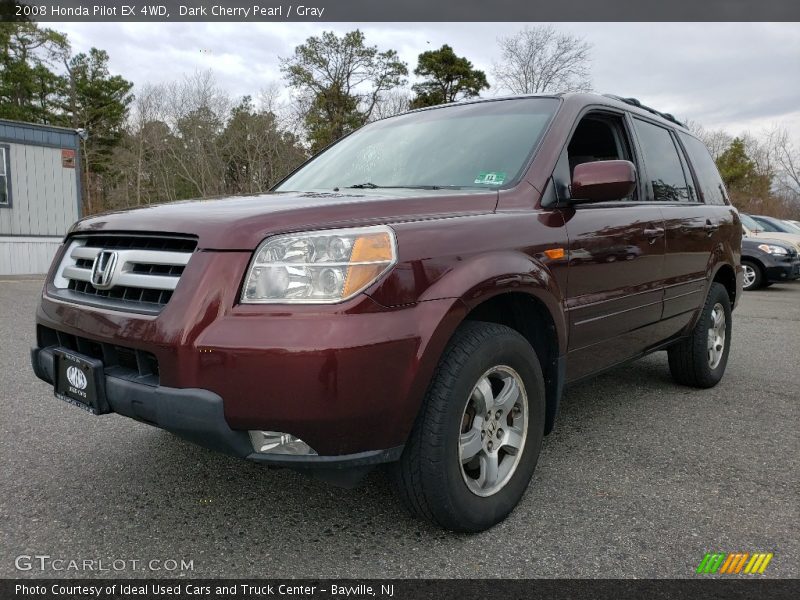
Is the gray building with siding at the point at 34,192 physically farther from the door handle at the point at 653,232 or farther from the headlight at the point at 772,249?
the headlight at the point at 772,249

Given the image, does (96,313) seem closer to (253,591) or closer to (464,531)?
(253,591)

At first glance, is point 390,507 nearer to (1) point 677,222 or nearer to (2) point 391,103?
(1) point 677,222

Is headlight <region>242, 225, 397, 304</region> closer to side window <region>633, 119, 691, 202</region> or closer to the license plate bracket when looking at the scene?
the license plate bracket

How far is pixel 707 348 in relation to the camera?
14.5 ft

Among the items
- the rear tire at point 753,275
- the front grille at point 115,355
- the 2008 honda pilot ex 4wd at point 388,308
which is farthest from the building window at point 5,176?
the rear tire at point 753,275

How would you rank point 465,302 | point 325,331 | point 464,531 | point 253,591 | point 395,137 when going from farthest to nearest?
point 395,137
point 464,531
point 465,302
point 253,591
point 325,331

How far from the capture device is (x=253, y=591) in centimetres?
199

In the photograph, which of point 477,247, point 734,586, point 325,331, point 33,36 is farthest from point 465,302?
point 33,36

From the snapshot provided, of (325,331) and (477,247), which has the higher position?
(477,247)

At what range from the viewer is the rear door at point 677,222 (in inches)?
145

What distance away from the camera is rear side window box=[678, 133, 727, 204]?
4430mm

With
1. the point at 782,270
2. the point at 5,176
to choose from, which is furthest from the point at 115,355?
the point at 5,176

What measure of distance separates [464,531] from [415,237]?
3.65 feet

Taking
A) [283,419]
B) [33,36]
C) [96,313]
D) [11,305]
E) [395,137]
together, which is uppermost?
[33,36]
